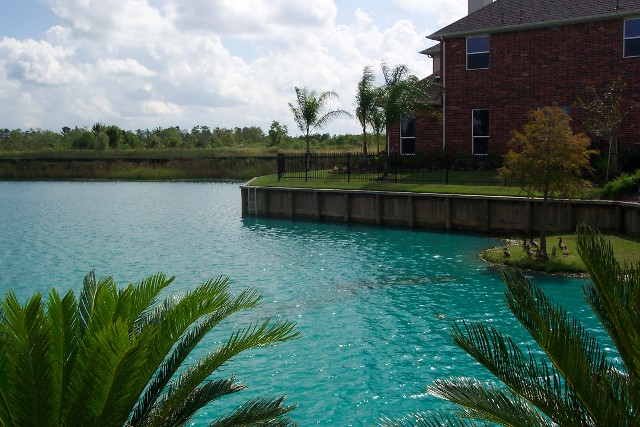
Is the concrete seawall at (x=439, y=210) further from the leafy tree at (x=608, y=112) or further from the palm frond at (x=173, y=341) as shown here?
the palm frond at (x=173, y=341)

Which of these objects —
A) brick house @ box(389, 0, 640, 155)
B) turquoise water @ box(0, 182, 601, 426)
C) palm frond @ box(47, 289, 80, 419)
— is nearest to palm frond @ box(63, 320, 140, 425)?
palm frond @ box(47, 289, 80, 419)

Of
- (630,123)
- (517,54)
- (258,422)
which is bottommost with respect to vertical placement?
(258,422)

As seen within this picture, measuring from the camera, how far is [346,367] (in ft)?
39.2

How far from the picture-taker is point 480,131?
34.3m

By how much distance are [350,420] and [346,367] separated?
2.05m

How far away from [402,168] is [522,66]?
734 cm

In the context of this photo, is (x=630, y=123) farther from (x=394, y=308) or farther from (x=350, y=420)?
(x=350, y=420)

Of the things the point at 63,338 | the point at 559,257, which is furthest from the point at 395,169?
the point at 63,338

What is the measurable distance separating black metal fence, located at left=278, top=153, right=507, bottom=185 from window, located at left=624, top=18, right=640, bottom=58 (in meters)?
6.87

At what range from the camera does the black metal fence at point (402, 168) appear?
105ft

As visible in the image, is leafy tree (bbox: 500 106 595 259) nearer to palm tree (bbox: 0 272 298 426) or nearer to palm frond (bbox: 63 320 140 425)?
palm tree (bbox: 0 272 298 426)

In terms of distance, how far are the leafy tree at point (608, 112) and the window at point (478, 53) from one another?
4953 millimetres

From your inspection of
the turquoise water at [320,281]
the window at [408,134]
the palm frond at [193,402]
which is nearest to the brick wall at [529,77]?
the window at [408,134]

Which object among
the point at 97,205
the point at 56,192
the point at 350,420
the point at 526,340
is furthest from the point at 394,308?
the point at 56,192
